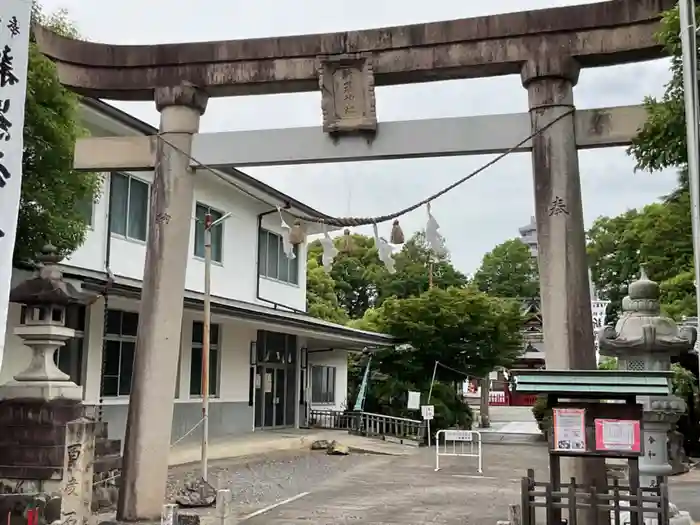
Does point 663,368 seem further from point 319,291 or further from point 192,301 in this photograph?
point 319,291

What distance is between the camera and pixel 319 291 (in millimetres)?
44000

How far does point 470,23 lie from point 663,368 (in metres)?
4.83

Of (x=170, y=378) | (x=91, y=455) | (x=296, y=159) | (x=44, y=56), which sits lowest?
(x=91, y=455)

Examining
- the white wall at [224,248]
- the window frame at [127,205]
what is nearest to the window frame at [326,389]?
the white wall at [224,248]

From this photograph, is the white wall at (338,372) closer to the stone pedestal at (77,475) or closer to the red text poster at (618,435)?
the stone pedestal at (77,475)

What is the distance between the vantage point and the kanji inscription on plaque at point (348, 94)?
9047mm

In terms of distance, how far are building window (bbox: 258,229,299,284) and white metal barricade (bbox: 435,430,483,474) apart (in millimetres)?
7463

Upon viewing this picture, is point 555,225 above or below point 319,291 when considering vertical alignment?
below

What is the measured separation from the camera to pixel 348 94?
29.9 ft

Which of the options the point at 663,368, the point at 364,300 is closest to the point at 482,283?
the point at 364,300

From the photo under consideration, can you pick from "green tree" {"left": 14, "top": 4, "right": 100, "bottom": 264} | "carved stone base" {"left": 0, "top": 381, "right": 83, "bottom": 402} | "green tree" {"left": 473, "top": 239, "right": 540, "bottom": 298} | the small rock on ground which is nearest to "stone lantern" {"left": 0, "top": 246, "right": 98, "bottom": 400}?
"carved stone base" {"left": 0, "top": 381, "right": 83, "bottom": 402}

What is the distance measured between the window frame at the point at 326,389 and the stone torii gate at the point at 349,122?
18864mm

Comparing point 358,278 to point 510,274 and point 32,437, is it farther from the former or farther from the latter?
point 32,437

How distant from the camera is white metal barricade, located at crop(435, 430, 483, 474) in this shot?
56.3 feet
